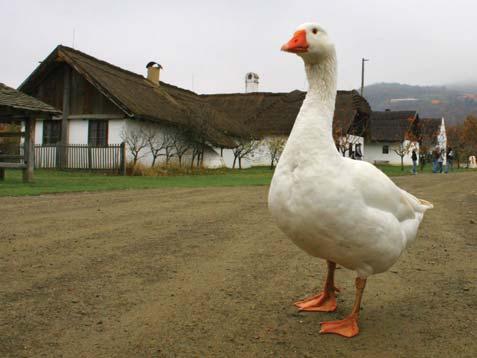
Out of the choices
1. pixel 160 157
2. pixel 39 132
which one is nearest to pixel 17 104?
pixel 39 132

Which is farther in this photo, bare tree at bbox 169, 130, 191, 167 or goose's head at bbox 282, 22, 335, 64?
bare tree at bbox 169, 130, 191, 167

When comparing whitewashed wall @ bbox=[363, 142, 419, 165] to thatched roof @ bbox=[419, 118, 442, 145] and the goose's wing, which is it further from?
the goose's wing

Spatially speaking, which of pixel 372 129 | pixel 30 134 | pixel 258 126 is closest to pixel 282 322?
pixel 30 134

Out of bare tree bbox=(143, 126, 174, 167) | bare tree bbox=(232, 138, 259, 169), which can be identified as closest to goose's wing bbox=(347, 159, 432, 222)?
bare tree bbox=(143, 126, 174, 167)

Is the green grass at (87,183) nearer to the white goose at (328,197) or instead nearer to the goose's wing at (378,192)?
the white goose at (328,197)

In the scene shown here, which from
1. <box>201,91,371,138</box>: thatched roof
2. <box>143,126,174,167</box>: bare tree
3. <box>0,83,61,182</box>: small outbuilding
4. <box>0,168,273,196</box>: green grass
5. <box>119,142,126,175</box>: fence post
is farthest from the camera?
<box>201,91,371,138</box>: thatched roof

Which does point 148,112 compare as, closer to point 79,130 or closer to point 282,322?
point 79,130

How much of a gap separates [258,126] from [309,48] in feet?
134

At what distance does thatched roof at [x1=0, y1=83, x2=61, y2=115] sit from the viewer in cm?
1536

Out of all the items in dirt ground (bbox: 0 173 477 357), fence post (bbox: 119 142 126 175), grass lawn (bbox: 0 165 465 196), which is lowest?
dirt ground (bbox: 0 173 477 357)

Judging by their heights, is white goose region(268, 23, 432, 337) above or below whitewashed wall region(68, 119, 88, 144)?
→ below

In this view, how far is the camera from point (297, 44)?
341 cm

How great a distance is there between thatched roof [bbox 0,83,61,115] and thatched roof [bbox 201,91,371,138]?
24.6 meters

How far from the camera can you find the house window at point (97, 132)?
2556cm
